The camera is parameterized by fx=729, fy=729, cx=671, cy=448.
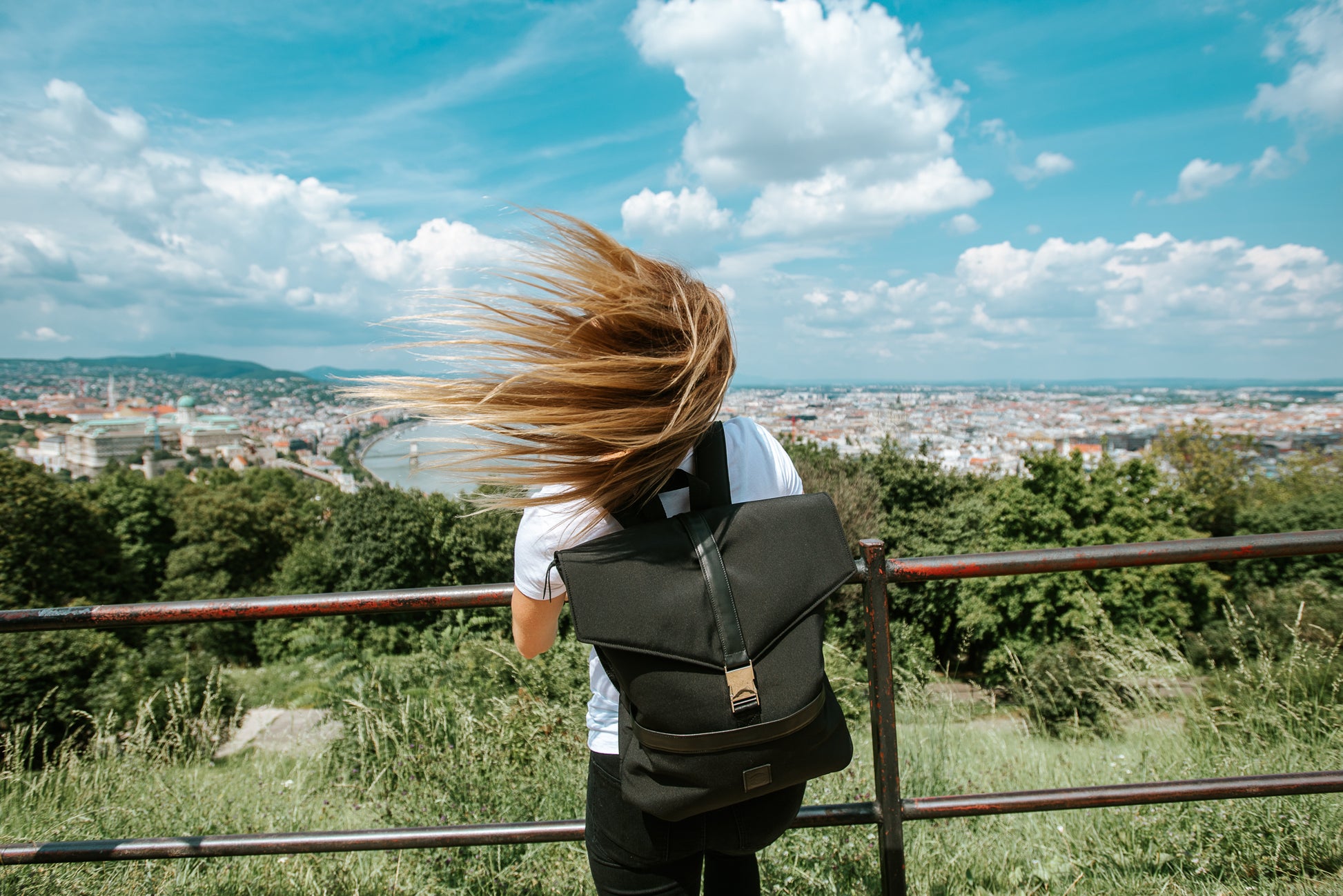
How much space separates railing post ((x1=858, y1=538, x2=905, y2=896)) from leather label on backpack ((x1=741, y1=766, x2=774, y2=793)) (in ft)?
1.93

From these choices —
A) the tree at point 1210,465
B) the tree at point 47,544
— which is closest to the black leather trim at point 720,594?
the tree at point 47,544

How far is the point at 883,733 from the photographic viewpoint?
5.54 feet

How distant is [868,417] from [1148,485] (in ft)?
104

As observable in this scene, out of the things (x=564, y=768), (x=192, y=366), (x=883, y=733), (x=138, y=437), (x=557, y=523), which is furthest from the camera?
(x=192, y=366)

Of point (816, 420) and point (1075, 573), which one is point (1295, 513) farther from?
point (816, 420)

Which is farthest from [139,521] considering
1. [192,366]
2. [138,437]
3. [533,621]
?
[192,366]

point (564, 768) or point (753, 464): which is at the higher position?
point (753, 464)

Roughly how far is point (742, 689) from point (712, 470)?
1.21 feet

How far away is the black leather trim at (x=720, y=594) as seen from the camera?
1.08m

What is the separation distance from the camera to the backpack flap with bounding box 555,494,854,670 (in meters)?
1.07

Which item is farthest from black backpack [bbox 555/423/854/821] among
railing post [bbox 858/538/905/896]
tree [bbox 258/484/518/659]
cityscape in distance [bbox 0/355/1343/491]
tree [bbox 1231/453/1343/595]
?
tree [bbox 258/484/518/659]

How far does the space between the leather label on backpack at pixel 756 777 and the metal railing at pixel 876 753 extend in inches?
22.4

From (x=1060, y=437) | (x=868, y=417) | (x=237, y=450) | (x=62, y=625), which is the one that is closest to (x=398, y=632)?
(x=62, y=625)

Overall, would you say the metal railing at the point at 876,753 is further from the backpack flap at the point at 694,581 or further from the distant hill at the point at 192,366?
the distant hill at the point at 192,366
